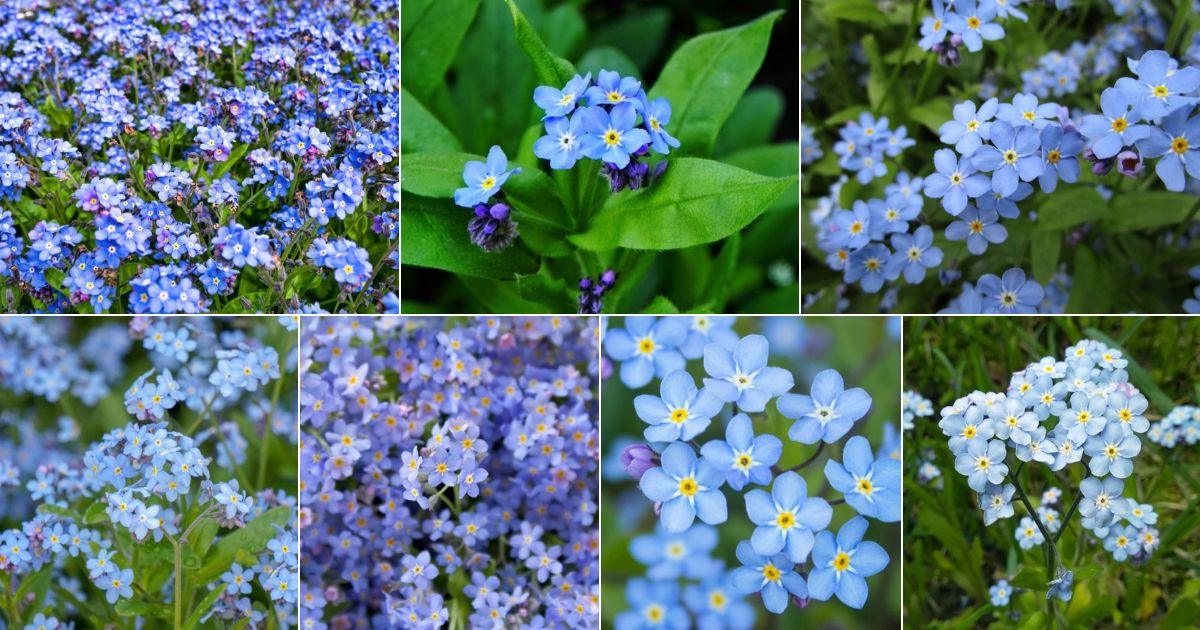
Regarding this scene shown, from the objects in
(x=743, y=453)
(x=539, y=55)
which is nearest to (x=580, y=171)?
(x=539, y=55)

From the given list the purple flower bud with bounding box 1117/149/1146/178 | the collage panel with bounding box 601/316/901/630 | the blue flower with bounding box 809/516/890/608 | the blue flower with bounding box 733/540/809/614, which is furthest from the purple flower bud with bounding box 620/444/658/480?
the purple flower bud with bounding box 1117/149/1146/178

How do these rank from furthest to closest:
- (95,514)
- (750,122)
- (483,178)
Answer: (750,122)
(95,514)
(483,178)

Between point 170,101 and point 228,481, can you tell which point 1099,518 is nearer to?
point 228,481

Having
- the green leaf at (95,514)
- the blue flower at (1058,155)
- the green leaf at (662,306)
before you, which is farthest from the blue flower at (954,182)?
the green leaf at (95,514)

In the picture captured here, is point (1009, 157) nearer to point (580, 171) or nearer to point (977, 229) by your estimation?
point (977, 229)

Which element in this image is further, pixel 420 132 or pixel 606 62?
pixel 606 62

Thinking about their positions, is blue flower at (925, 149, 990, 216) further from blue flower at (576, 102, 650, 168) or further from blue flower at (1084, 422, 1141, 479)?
blue flower at (576, 102, 650, 168)

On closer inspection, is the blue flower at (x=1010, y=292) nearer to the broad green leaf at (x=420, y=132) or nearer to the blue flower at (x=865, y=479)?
the blue flower at (x=865, y=479)
